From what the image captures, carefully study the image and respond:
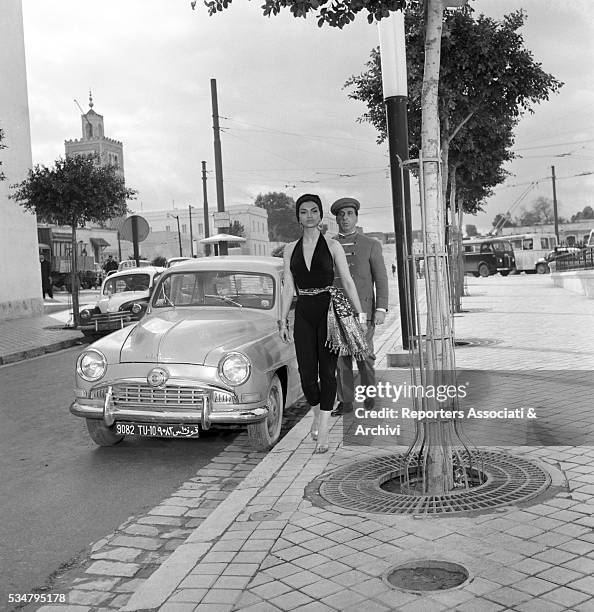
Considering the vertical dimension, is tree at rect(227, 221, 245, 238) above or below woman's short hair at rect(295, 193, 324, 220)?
above

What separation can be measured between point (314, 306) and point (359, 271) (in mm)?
1188

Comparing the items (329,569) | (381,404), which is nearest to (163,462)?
(381,404)

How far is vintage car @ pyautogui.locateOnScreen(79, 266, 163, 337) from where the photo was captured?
13.3 meters

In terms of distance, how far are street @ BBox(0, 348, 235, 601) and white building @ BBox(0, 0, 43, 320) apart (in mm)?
14592

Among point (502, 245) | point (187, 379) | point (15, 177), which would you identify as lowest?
point (187, 379)

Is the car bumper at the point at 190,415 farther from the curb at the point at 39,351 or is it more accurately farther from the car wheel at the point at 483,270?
the car wheel at the point at 483,270

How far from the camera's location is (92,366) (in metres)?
6.00

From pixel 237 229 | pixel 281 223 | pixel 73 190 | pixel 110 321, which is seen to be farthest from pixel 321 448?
pixel 281 223

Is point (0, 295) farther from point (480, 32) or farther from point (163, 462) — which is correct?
point (163, 462)

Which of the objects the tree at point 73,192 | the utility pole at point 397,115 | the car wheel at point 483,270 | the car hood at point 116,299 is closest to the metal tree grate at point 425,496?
the utility pole at point 397,115

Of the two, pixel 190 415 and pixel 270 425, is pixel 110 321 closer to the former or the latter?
pixel 270 425

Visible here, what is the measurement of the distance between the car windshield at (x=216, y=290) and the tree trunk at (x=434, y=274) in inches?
115

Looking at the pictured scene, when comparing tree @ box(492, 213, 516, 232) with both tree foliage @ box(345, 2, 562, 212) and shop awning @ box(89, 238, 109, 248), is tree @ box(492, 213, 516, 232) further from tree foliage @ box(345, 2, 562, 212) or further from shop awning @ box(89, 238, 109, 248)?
tree foliage @ box(345, 2, 562, 212)

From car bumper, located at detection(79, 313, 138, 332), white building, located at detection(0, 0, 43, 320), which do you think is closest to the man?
car bumper, located at detection(79, 313, 138, 332)
